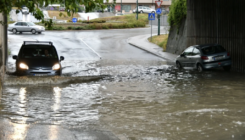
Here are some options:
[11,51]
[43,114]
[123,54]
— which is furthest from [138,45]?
[43,114]

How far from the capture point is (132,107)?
13.1 meters

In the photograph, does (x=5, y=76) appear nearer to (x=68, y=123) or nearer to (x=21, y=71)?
(x=21, y=71)

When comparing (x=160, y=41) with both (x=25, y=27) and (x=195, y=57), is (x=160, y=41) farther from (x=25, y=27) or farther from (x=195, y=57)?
(x=195, y=57)

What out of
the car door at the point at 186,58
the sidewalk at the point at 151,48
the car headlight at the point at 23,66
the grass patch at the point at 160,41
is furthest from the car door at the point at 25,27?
the car headlight at the point at 23,66

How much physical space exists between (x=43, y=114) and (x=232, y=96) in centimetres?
640

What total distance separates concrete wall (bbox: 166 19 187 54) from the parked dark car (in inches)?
607

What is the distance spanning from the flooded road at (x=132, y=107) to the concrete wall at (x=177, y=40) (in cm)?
1239

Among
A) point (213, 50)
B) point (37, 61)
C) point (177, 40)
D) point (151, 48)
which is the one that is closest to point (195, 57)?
point (213, 50)

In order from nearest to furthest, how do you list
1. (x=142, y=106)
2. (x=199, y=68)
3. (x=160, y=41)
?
1. (x=142, y=106)
2. (x=199, y=68)
3. (x=160, y=41)

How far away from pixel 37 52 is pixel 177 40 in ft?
59.3

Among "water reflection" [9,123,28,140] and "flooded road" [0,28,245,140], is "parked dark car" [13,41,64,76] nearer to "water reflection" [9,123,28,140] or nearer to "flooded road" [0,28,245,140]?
"flooded road" [0,28,245,140]

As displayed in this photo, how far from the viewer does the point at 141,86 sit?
18.2 m

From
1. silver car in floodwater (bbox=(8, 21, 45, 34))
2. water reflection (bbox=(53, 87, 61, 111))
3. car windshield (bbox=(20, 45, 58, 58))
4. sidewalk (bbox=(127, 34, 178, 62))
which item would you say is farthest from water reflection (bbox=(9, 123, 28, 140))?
silver car in floodwater (bbox=(8, 21, 45, 34))

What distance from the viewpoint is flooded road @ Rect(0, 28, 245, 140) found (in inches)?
382
